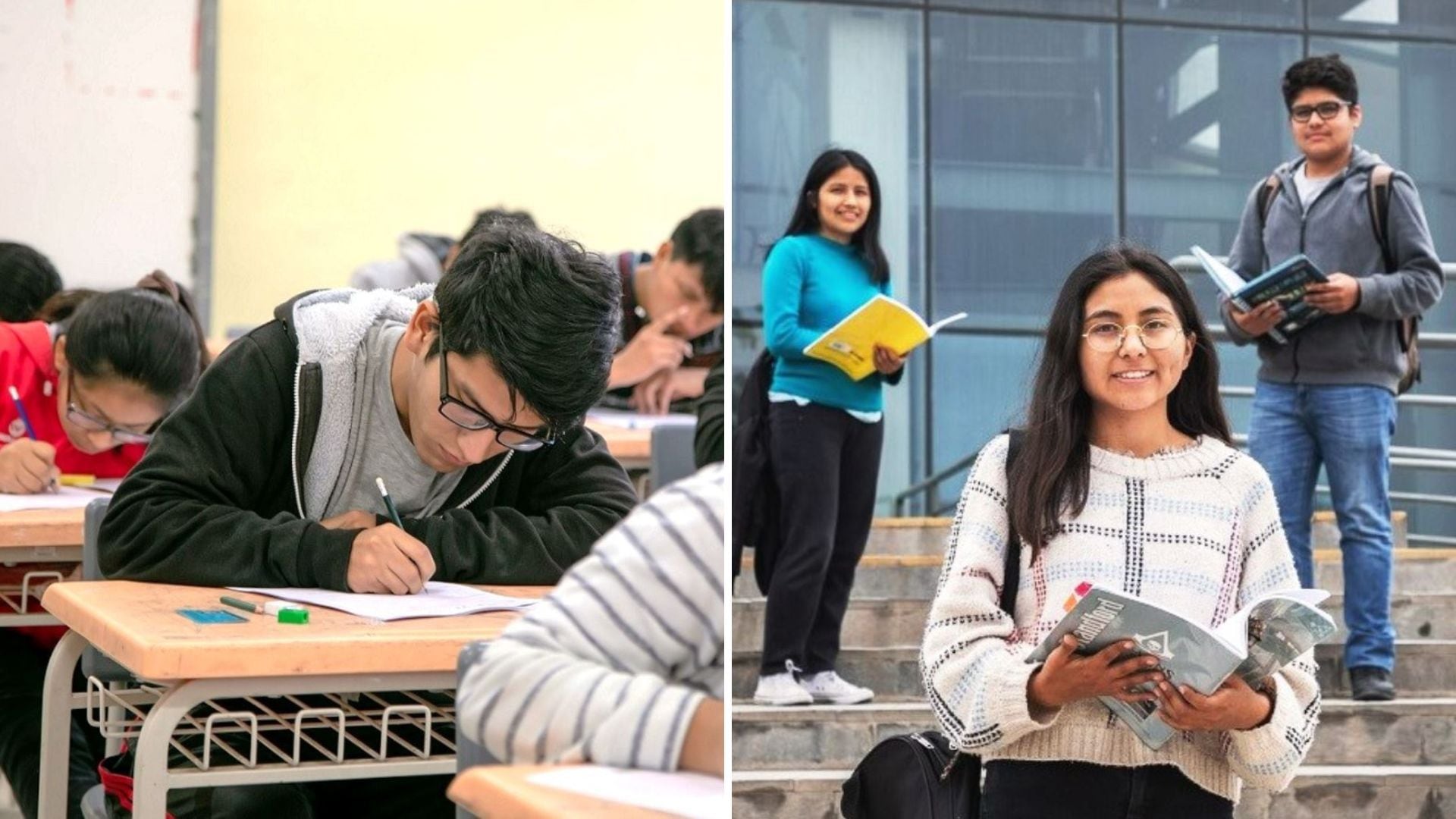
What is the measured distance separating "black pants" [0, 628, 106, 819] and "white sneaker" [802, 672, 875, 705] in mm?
1336

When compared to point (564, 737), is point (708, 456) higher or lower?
higher

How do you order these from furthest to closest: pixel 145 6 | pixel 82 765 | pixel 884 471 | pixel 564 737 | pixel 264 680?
pixel 884 471, pixel 145 6, pixel 82 765, pixel 264 680, pixel 564 737

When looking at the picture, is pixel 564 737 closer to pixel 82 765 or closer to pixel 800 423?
pixel 82 765

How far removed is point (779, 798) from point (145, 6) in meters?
2.27

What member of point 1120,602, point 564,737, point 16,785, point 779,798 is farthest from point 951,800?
point 16,785

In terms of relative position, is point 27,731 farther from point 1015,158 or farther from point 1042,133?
point 1042,133

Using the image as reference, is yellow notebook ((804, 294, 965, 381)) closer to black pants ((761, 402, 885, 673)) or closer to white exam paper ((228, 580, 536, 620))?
black pants ((761, 402, 885, 673))

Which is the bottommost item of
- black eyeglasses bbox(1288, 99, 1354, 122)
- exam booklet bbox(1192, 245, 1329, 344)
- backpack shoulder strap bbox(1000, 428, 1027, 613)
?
backpack shoulder strap bbox(1000, 428, 1027, 613)

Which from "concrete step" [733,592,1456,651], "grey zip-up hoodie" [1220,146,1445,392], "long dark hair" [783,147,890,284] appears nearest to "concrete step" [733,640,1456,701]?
"concrete step" [733,592,1456,651]

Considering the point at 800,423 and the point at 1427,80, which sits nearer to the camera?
the point at 800,423

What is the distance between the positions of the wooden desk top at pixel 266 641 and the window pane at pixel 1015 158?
3308mm

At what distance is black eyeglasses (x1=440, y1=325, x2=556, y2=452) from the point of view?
1.90 m

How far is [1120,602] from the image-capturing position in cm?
167

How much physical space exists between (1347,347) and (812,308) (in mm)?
1055
